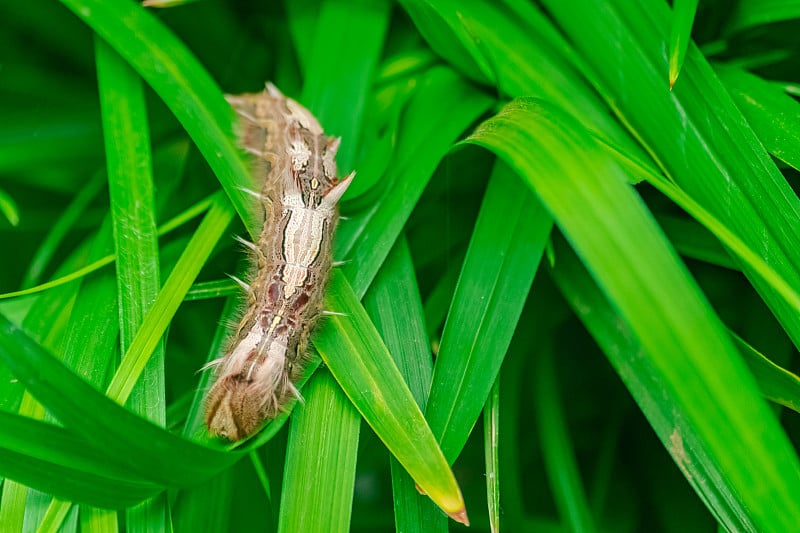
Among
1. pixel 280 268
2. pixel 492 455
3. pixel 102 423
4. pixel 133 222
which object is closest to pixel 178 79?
pixel 133 222

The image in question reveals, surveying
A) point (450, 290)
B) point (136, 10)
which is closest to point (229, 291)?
point (450, 290)

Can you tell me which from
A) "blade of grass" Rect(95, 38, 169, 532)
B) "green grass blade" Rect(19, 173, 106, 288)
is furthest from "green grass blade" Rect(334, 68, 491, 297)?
"green grass blade" Rect(19, 173, 106, 288)

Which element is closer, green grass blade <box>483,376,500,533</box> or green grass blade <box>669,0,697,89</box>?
green grass blade <box>483,376,500,533</box>

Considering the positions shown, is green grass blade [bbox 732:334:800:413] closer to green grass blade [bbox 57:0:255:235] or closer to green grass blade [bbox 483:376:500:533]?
green grass blade [bbox 483:376:500:533]

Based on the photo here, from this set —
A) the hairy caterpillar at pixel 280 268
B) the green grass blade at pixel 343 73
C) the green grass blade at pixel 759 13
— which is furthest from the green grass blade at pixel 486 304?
the green grass blade at pixel 759 13

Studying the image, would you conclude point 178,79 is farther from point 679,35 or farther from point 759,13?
point 759,13

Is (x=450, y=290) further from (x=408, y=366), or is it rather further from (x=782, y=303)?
(x=782, y=303)

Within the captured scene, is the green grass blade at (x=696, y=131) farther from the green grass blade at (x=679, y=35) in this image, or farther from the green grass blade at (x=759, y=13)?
the green grass blade at (x=759, y=13)
